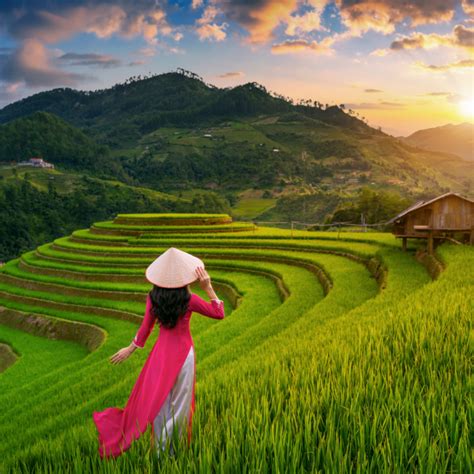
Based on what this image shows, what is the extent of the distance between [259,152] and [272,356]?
12548 cm

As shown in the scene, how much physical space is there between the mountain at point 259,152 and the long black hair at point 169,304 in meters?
82.9

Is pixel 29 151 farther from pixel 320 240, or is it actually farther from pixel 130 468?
pixel 130 468

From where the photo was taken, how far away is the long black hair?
3553 mm

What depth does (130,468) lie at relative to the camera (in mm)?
2588

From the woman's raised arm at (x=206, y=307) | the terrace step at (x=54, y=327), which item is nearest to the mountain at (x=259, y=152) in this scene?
the terrace step at (x=54, y=327)

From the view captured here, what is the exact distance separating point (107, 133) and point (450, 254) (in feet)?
629

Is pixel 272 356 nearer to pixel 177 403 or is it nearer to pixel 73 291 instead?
pixel 177 403

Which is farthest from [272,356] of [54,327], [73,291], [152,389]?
[73,291]

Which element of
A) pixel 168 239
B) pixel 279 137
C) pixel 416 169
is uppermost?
pixel 279 137

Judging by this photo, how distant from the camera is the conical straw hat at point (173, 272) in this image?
3.54 m

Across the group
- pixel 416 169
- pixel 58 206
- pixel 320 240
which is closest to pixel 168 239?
pixel 320 240

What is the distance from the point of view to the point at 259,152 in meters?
128

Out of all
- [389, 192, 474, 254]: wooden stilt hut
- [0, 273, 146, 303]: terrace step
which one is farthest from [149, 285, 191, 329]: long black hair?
[0, 273, 146, 303]: terrace step

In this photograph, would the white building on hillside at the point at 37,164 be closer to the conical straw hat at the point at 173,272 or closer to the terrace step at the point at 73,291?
the terrace step at the point at 73,291
